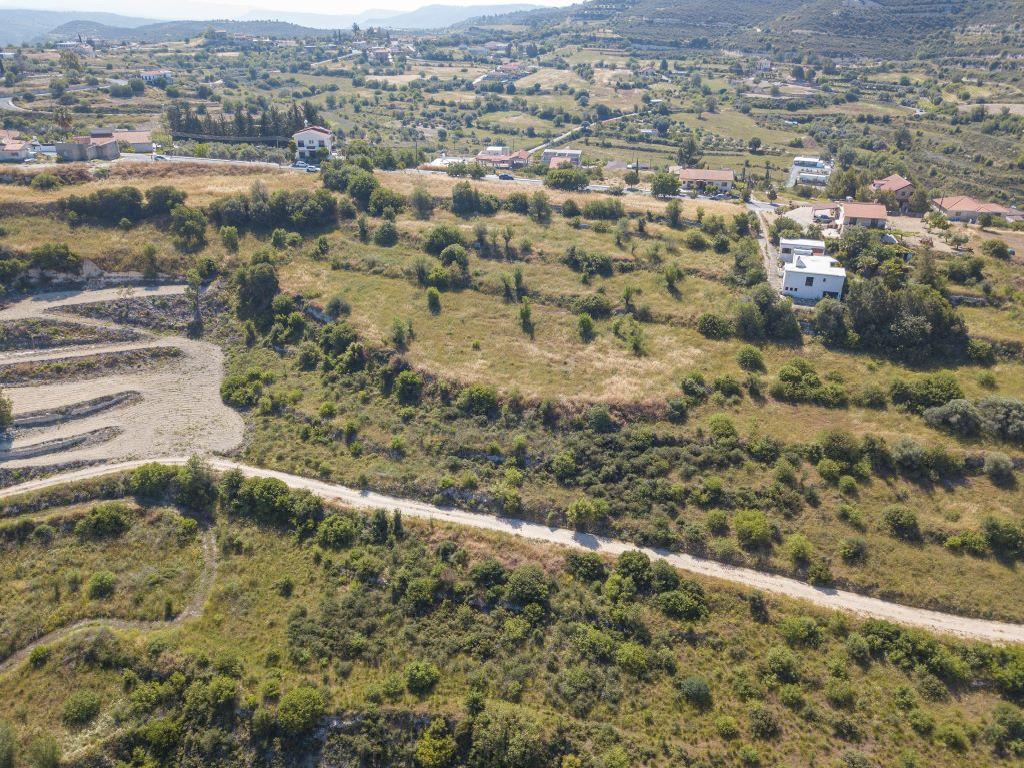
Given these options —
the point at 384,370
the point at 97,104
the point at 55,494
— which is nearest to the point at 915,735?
the point at 384,370

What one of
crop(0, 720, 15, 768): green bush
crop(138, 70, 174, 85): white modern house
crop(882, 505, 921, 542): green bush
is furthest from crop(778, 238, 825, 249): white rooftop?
crop(138, 70, 174, 85): white modern house

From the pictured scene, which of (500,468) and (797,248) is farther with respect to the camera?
(797,248)

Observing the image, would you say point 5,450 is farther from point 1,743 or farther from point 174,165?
point 174,165

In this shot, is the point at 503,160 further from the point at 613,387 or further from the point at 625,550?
the point at 625,550

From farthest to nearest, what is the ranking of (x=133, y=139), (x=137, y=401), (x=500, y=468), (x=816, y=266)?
(x=133, y=139) → (x=816, y=266) → (x=137, y=401) → (x=500, y=468)

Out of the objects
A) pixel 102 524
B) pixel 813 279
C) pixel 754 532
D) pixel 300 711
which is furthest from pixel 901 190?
pixel 102 524
